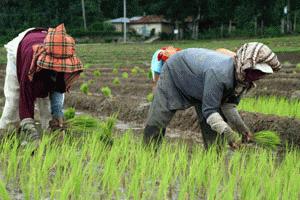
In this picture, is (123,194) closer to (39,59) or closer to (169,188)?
(169,188)

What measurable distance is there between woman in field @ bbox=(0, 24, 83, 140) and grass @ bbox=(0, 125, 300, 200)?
29cm

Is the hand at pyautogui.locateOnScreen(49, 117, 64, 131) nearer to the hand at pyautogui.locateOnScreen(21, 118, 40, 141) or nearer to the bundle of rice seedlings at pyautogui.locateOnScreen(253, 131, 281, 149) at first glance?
the hand at pyautogui.locateOnScreen(21, 118, 40, 141)

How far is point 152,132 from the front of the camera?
11.4 ft

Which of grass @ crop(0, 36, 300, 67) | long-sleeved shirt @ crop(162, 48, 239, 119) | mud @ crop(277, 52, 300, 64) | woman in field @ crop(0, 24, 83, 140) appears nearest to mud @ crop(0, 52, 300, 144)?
long-sleeved shirt @ crop(162, 48, 239, 119)

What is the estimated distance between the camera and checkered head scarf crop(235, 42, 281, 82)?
107 inches

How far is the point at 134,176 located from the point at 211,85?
78 cm

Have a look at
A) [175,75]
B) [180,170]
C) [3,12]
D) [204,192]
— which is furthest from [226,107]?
[3,12]

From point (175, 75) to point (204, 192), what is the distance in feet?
3.26

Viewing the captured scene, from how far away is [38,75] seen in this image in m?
3.19

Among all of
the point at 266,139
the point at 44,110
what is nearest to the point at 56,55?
the point at 44,110

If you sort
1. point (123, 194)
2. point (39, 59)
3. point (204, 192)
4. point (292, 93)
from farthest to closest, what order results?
1. point (292, 93)
2. point (39, 59)
3. point (204, 192)
4. point (123, 194)

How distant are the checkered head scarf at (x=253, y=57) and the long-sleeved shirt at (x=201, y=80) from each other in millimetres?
133

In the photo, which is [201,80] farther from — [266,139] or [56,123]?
[56,123]

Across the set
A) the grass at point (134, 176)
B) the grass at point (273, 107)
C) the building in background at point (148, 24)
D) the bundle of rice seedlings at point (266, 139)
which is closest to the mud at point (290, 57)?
the grass at point (273, 107)
